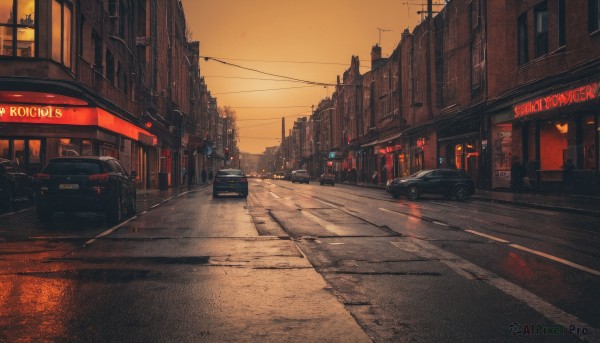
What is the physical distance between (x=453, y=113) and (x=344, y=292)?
31859 mm

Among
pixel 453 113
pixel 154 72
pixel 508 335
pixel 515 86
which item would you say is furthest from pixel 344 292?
pixel 154 72

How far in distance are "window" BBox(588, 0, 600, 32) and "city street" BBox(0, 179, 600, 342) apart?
13.3 metres

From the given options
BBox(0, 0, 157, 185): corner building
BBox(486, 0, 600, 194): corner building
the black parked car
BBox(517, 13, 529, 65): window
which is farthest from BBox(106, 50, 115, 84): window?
BBox(517, 13, 529, 65): window

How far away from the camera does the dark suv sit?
12.9 meters

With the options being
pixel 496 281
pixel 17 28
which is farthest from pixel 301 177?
pixel 496 281

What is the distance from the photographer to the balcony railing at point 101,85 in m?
22.9

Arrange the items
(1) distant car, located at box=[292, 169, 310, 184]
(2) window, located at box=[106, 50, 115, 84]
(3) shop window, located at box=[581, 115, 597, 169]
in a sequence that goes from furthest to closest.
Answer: (1) distant car, located at box=[292, 169, 310, 184], (2) window, located at box=[106, 50, 115, 84], (3) shop window, located at box=[581, 115, 597, 169]

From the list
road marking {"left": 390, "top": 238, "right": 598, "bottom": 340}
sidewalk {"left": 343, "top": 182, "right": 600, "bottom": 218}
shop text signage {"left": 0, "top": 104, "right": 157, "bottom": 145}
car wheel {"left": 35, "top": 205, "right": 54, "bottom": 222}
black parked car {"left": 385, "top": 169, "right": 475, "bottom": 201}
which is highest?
shop text signage {"left": 0, "top": 104, "right": 157, "bottom": 145}

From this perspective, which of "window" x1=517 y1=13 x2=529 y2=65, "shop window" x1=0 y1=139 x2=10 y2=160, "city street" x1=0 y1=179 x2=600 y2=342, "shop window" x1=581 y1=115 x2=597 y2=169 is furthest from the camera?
"window" x1=517 y1=13 x2=529 y2=65

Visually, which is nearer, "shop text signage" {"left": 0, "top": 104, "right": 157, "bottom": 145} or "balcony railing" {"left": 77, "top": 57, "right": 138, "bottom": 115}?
"shop text signage" {"left": 0, "top": 104, "right": 157, "bottom": 145}

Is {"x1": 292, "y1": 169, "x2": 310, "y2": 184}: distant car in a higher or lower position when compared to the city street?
higher

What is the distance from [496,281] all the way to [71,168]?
10.4m

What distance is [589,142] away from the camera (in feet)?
75.0

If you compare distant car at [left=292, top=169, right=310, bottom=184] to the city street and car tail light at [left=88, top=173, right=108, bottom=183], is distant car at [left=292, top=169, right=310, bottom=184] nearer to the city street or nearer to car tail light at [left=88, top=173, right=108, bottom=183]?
car tail light at [left=88, top=173, right=108, bottom=183]
